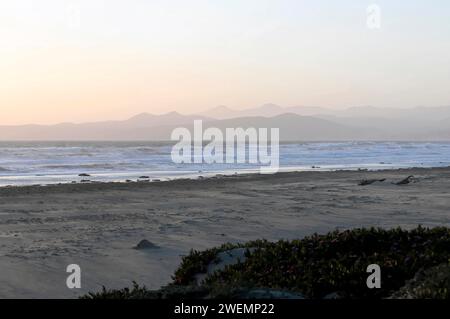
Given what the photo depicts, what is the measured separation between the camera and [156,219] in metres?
15.5

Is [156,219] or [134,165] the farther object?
[134,165]

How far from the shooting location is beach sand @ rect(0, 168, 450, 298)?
31.0 ft

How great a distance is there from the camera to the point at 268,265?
6.25 m

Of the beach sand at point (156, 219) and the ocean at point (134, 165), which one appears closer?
the beach sand at point (156, 219)

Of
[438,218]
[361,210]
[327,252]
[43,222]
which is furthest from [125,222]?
[327,252]

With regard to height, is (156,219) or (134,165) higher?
(134,165)

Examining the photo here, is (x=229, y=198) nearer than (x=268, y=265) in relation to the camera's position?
No

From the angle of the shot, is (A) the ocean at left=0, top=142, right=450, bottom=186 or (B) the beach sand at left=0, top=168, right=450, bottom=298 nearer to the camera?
(B) the beach sand at left=0, top=168, right=450, bottom=298

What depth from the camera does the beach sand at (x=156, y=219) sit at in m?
9.44

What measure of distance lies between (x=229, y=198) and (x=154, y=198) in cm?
283
